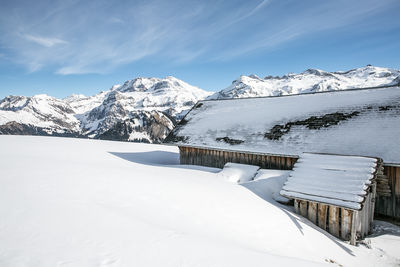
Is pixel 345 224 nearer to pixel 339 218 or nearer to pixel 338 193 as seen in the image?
pixel 339 218

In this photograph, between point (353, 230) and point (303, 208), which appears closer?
point (353, 230)

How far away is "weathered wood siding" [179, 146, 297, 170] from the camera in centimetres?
1434

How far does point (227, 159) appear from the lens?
16844mm

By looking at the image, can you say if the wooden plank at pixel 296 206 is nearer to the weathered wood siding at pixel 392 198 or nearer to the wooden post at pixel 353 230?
the wooden post at pixel 353 230

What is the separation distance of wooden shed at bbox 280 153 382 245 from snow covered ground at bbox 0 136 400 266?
58cm

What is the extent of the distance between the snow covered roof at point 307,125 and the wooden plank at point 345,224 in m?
4.15

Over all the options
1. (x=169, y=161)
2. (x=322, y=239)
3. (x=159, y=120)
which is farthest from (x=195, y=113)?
(x=159, y=120)

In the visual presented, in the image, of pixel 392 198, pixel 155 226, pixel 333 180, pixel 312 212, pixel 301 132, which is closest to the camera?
pixel 155 226

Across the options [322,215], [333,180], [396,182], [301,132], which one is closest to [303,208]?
[322,215]

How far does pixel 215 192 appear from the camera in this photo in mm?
10297

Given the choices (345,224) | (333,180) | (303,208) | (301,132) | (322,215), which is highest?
(301,132)

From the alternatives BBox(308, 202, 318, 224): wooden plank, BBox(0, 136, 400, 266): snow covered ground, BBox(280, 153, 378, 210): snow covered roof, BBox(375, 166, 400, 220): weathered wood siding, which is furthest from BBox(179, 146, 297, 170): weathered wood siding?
BBox(308, 202, 318, 224): wooden plank

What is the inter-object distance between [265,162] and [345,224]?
6695mm

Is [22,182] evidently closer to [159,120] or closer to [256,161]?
[256,161]
